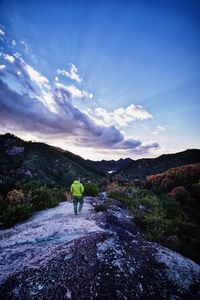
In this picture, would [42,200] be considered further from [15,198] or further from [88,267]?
[88,267]

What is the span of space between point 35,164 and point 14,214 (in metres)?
46.7

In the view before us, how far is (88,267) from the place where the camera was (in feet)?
15.2

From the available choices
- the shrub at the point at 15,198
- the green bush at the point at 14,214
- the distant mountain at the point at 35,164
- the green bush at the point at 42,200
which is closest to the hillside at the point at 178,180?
the green bush at the point at 42,200

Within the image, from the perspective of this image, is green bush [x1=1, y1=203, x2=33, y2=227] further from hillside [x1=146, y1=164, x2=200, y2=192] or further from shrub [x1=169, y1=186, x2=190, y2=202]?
hillside [x1=146, y1=164, x2=200, y2=192]

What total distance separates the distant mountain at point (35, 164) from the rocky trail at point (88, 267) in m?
35.7

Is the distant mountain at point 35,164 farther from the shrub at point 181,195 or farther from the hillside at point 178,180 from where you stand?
the shrub at point 181,195

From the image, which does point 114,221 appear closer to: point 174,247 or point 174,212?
point 174,247

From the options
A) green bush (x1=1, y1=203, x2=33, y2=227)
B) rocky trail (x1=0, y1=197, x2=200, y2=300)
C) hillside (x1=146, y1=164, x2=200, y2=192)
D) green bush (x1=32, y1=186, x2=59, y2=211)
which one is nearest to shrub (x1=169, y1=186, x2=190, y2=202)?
hillside (x1=146, y1=164, x2=200, y2=192)

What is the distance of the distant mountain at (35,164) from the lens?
45881mm

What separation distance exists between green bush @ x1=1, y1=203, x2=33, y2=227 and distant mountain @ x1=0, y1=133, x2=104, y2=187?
32379 mm

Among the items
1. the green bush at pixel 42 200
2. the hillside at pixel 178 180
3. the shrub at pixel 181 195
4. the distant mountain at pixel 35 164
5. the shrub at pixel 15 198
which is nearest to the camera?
the shrub at pixel 15 198

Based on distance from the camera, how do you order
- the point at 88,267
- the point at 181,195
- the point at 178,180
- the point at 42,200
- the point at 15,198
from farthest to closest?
the point at 178,180, the point at 181,195, the point at 42,200, the point at 15,198, the point at 88,267

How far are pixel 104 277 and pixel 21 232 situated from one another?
426 cm

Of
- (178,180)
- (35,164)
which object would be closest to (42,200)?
(178,180)
